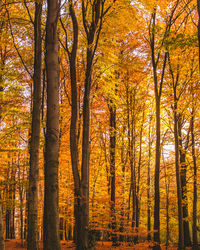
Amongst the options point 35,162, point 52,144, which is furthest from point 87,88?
point 52,144

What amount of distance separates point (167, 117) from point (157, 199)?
706cm

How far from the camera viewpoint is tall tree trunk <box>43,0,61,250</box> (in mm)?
4105

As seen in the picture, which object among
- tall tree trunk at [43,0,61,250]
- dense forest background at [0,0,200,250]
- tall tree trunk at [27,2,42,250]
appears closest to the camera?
tall tree trunk at [43,0,61,250]

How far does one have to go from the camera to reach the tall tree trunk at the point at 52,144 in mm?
4105

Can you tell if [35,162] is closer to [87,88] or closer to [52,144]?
[52,144]

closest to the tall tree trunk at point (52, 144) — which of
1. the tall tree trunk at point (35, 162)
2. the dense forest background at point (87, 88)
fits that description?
the dense forest background at point (87, 88)

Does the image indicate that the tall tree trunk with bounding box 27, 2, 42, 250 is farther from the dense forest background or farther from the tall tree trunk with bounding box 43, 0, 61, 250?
the tall tree trunk with bounding box 43, 0, 61, 250

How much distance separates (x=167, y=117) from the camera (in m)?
14.4

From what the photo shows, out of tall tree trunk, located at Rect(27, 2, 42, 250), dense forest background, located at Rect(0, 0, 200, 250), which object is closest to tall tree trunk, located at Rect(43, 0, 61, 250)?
dense forest background, located at Rect(0, 0, 200, 250)

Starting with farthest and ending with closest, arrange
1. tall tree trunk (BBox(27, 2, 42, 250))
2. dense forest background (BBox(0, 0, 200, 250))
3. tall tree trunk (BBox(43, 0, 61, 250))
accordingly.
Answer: tall tree trunk (BBox(27, 2, 42, 250)), dense forest background (BBox(0, 0, 200, 250)), tall tree trunk (BBox(43, 0, 61, 250))

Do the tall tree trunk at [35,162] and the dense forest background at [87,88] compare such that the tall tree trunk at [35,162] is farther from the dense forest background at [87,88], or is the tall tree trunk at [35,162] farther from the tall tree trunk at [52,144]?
the tall tree trunk at [52,144]

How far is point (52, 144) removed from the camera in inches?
172

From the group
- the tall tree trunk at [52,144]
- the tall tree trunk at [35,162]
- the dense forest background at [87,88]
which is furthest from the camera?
the tall tree trunk at [35,162]

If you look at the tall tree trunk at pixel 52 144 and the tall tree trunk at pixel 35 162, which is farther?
the tall tree trunk at pixel 35 162
